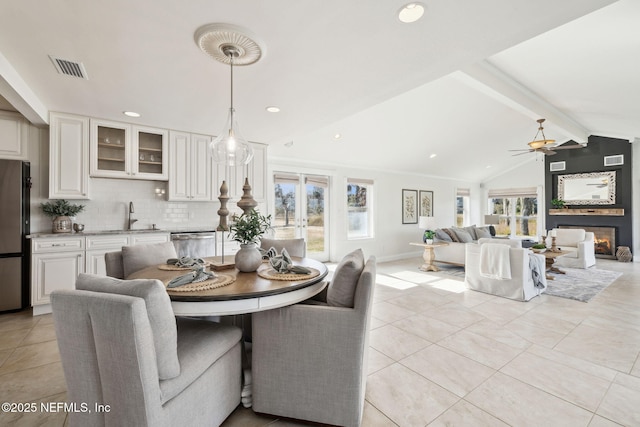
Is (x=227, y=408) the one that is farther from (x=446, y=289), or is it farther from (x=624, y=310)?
(x=624, y=310)

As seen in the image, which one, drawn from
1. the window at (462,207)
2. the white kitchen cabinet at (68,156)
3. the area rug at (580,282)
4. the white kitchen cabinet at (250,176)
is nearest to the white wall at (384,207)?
the window at (462,207)

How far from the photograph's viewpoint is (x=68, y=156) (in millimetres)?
3393

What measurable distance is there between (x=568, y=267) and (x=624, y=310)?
9.45 feet

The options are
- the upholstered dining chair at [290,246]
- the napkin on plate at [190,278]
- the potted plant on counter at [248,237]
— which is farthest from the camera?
the upholstered dining chair at [290,246]

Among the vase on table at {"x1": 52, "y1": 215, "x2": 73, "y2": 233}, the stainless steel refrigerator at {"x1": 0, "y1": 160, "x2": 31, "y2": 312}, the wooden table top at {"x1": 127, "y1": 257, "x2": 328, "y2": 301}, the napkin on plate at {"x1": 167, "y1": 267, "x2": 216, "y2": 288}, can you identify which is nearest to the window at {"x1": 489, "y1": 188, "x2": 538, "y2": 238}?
the wooden table top at {"x1": 127, "y1": 257, "x2": 328, "y2": 301}

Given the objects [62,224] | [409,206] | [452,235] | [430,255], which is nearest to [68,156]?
[62,224]

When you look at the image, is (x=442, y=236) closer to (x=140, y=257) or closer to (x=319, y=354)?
(x=319, y=354)

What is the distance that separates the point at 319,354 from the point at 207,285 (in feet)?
2.36

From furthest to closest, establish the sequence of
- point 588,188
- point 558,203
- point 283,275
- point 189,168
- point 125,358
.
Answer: point 558,203 < point 588,188 < point 189,168 < point 283,275 < point 125,358

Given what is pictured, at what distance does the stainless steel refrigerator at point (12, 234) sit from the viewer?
10.3 feet

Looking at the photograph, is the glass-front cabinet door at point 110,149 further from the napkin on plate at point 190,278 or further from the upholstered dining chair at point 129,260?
the napkin on plate at point 190,278

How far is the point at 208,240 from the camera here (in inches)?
161

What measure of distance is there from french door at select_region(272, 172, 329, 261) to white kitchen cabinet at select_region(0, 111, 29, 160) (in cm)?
340

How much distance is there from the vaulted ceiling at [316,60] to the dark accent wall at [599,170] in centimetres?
264
